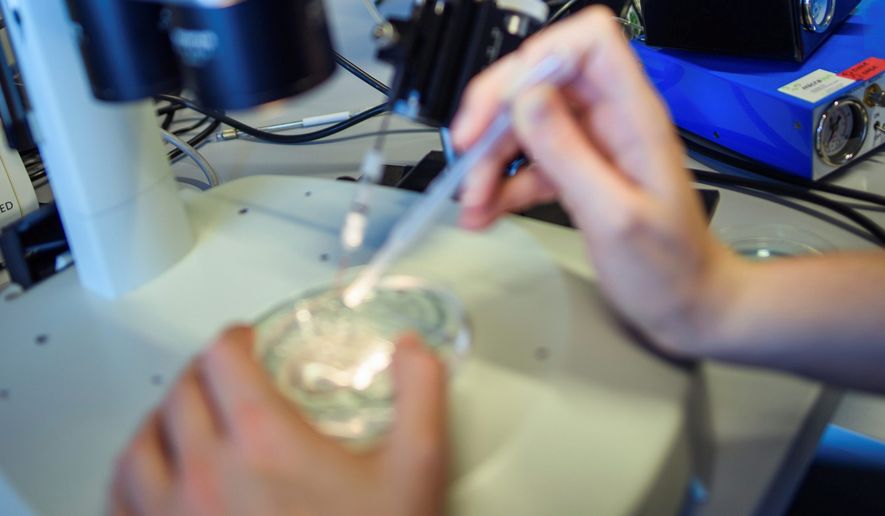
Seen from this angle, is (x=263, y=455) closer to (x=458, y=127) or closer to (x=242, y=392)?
(x=242, y=392)

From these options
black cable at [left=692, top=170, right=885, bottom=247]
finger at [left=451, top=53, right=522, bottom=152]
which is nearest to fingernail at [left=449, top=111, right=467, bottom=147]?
finger at [left=451, top=53, right=522, bottom=152]

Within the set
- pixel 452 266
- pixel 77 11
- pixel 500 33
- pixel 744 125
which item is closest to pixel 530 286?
pixel 452 266

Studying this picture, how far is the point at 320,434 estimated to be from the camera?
1.16 ft

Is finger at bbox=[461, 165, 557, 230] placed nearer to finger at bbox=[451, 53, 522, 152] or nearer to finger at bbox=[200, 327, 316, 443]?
finger at bbox=[451, 53, 522, 152]

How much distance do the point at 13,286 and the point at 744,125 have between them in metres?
0.68

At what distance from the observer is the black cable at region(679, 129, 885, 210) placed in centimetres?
70

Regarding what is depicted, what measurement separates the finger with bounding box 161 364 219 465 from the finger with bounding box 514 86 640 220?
0.72ft

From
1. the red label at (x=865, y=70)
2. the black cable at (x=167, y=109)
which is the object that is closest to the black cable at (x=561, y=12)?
the red label at (x=865, y=70)

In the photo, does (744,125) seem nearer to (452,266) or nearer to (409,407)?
(452,266)

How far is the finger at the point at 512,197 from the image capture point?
0.49 meters

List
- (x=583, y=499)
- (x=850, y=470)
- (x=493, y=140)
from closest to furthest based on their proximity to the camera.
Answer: (x=583, y=499), (x=493, y=140), (x=850, y=470)

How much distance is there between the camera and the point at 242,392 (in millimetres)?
363

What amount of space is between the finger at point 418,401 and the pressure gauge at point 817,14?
61 cm

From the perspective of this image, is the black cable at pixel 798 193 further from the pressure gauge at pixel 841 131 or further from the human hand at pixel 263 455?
the human hand at pixel 263 455
